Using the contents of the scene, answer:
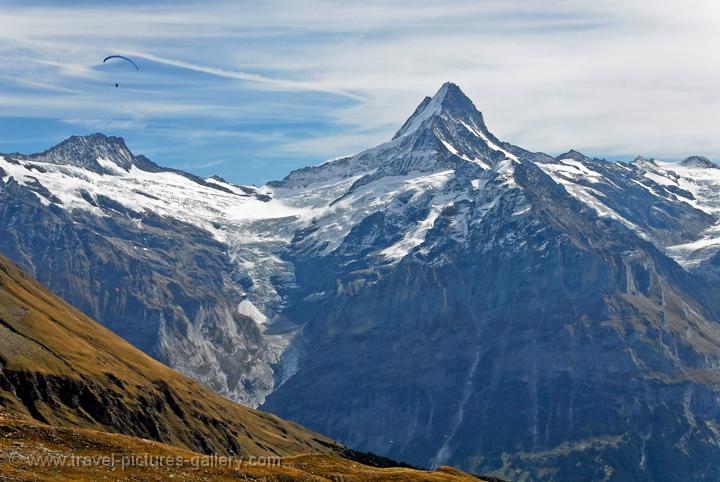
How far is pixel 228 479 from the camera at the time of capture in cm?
16200

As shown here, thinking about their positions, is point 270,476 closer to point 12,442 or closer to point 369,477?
point 369,477

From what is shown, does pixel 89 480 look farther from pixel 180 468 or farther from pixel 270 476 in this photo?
pixel 270 476

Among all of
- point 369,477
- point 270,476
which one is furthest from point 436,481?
point 270,476

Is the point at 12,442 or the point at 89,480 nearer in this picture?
the point at 89,480

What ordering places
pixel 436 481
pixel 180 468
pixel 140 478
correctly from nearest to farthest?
pixel 140 478, pixel 180 468, pixel 436 481

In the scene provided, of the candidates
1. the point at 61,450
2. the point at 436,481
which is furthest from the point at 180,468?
the point at 436,481

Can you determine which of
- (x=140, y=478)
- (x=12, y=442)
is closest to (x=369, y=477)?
(x=140, y=478)

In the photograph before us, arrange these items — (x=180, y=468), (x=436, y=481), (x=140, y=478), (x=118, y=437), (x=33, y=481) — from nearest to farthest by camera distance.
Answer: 1. (x=33, y=481)
2. (x=140, y=478)
3. (x=180, y=468)
4. (x=118, y=437)
5. (x=436, y=481)

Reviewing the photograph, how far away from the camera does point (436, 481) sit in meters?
197

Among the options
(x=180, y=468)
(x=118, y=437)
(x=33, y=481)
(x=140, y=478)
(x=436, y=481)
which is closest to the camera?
(x=33, y=481)

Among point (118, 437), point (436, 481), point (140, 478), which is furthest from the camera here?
point (436, 481)

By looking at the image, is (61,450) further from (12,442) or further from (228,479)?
(228,479)

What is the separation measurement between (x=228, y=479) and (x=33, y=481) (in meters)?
32.9

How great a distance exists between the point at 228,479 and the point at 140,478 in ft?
52.4
